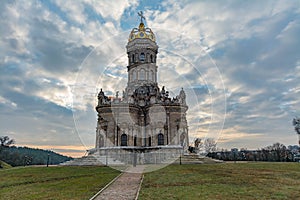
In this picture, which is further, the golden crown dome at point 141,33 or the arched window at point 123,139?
the golden crown dome at point 141,33

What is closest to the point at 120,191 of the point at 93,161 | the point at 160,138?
the point at 93,161

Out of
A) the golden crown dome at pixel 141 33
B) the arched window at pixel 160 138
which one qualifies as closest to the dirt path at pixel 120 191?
→ the arched window at pixel 160 138

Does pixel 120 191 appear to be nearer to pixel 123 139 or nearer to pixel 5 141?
pixel 123 139

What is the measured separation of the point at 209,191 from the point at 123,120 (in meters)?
29.1

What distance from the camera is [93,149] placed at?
136ft

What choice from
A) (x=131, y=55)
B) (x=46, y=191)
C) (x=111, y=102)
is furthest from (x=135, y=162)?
(x=131, y=55)

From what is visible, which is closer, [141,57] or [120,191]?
[120,191]

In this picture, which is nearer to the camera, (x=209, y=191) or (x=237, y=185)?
(x=209, y=191)

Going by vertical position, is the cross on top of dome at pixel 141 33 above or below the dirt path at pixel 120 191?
above

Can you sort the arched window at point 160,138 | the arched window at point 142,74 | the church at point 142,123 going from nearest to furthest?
the church at point 142,123 → the arched window at point 160,138 → the arched window at point 142,74

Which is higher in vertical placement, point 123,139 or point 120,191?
point 123,139

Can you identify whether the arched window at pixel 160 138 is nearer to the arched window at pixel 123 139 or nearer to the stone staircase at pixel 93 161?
the arched window at pixel 123 139

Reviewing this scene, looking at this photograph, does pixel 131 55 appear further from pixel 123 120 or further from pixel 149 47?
pixel 123 120

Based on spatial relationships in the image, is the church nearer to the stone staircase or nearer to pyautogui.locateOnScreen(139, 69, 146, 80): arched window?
the stone staircase
